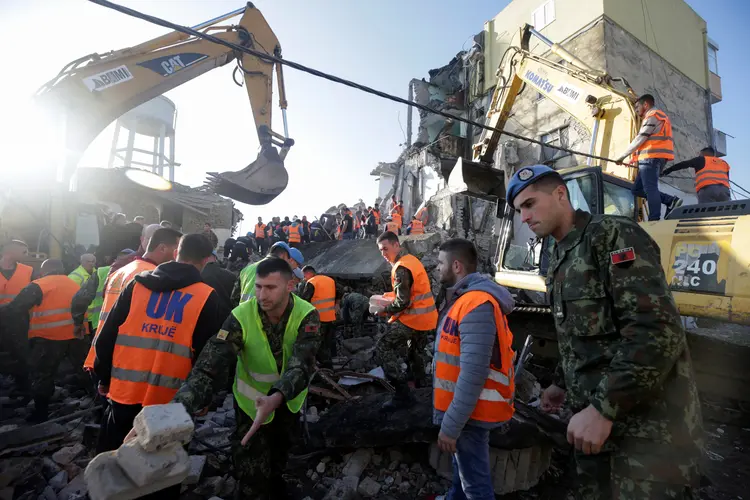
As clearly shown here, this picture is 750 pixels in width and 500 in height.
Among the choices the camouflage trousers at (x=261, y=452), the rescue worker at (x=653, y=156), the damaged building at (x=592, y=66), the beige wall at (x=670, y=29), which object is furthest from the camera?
the beige wall at (x=670, y=29)

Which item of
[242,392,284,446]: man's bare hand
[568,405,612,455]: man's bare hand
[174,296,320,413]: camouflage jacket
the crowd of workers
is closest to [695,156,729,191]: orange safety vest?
the crowd of workers

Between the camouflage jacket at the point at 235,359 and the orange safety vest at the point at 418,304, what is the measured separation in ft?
6.42

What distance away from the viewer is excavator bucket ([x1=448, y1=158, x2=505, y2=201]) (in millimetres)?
6645

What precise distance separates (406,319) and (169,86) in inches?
269

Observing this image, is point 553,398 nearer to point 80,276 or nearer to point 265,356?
point 265,356

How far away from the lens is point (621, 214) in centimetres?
445

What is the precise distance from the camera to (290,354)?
230 centimetres

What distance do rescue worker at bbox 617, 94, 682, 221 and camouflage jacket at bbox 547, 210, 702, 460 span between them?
3768 millimetres

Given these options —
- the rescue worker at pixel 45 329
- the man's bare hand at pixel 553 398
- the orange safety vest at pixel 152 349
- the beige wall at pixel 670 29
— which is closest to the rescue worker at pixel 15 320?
the rescue worker at pixel 45 329

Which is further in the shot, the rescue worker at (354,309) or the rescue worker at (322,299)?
the rescue worker at (354,309)

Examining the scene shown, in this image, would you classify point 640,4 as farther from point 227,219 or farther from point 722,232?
point 227,219

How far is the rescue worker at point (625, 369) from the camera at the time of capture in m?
1.24

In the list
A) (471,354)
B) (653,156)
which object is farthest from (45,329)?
(653,156)

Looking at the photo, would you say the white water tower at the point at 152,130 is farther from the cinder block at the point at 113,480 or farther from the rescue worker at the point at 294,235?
the cinder block at the point at 113,480
